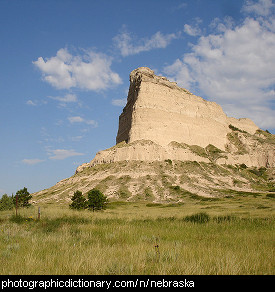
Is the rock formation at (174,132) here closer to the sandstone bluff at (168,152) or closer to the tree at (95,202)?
the sandstone bluff at (168,152)

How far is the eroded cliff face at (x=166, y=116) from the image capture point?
87875 millimetres

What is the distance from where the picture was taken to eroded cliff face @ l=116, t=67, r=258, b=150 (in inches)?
3460

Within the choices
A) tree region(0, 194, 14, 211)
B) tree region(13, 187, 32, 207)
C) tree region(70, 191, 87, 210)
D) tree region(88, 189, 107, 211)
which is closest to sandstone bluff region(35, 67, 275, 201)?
tree region(88, 189, 107, 211)

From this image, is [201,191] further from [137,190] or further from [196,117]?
[196,117]

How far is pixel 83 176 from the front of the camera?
7906 cm

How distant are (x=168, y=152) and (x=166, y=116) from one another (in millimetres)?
18207

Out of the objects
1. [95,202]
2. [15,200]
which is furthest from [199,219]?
[15,200]

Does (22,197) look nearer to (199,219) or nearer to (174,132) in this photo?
(199,219)

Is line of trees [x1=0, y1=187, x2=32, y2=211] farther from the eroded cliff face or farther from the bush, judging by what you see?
the eroded cliff face

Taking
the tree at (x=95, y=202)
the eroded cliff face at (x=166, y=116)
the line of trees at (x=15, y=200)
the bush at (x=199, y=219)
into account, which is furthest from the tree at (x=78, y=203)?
the eroded cliff face at (x=166, y=116)
